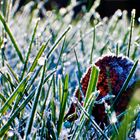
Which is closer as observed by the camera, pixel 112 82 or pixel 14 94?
pixel 14 94

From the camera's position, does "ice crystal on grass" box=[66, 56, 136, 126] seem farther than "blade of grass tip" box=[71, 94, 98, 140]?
Yes

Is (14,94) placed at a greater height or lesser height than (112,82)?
greater

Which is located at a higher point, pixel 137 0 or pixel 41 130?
pixel 41 130

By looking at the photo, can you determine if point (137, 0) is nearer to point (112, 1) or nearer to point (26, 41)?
Answer: point (112, 1)


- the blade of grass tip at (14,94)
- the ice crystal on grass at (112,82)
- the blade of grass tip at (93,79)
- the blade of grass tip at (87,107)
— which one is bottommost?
the ice crystal on grass at (112,82)

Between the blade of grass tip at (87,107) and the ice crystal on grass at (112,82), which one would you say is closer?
the blade of grass tip at (87,107)

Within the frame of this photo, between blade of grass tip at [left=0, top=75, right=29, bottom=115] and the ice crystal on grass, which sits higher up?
blade of grass tip at [left=0, top=75, right=29, bottom=115]

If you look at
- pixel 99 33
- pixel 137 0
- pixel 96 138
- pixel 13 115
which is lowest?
pixel 137 0

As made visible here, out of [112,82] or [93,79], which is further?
[112,82]

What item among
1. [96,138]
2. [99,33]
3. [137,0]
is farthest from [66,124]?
[137,0]

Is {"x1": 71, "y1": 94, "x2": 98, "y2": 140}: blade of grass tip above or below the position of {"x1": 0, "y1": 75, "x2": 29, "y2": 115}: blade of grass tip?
below

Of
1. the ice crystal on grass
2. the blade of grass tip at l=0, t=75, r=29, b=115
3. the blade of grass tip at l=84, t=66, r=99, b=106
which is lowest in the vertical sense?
the ice crystal on grass
